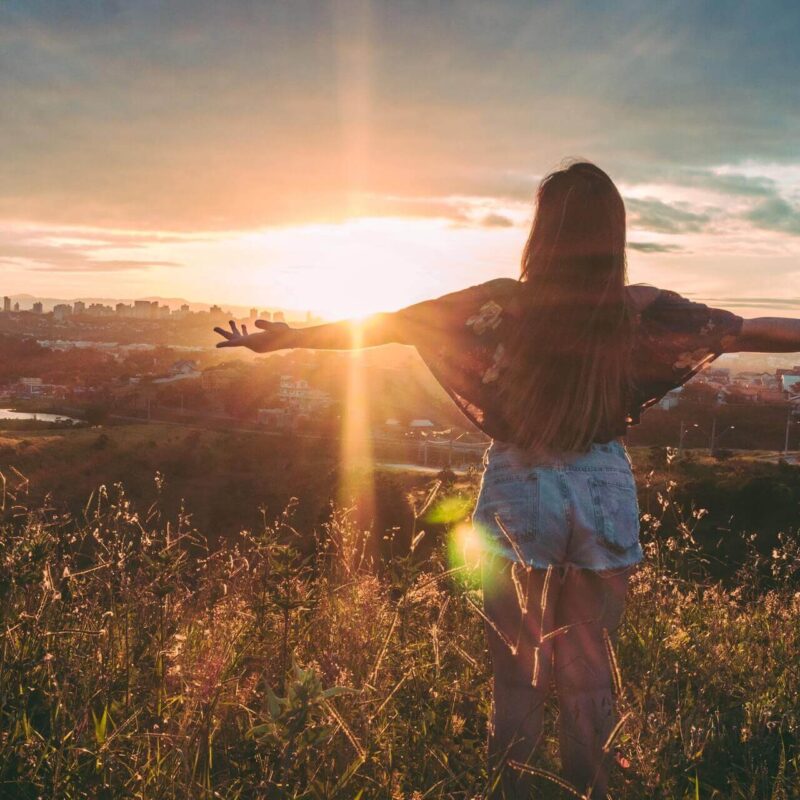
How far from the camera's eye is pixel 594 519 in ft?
6.40

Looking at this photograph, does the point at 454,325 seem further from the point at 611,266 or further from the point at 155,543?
the point at 155,543

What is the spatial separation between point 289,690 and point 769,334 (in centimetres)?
186

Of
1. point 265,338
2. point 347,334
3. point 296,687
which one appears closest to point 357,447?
point 265,338

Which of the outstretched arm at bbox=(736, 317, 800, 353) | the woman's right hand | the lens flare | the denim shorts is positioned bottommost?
the lens flare

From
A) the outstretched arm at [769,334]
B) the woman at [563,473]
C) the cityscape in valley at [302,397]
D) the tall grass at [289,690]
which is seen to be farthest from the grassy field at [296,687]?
the cityscape in valley at [302,397]

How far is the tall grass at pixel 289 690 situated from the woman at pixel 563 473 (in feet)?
0.43

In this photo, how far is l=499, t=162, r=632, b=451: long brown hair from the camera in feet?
6.54

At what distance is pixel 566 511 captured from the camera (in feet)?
6.40

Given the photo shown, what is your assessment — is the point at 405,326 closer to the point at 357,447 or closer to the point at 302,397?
the point at 357,447

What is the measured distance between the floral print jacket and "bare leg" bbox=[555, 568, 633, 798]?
459mm

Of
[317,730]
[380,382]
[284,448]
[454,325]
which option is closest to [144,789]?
[317,730]

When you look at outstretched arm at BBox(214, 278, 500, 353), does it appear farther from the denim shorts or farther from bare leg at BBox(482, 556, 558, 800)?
bare leg at BBox(482, 556, 558, 800)

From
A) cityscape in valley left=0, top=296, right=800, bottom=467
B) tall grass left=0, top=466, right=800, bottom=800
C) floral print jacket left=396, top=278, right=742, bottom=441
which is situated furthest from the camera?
cityscape in valley left=0, top=296, right=800, bottom=467

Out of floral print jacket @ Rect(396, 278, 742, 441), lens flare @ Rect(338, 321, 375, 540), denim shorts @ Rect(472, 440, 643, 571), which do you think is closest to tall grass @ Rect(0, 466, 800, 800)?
denim shorts @ Rect(472, 440, 643, 571)
